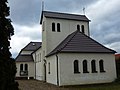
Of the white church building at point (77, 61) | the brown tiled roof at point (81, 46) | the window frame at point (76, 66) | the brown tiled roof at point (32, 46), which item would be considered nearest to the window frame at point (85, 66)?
the white church building at point (77, 61)

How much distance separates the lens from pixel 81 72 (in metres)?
23.0

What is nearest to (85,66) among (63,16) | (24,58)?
(63,16)

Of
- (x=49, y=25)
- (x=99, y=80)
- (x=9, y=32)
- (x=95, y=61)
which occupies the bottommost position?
(x=99, y=80)

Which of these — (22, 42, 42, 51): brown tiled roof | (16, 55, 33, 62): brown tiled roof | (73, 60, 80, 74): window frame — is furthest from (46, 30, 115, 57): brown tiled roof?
(22, 42, 42, 51): brown tiled roof

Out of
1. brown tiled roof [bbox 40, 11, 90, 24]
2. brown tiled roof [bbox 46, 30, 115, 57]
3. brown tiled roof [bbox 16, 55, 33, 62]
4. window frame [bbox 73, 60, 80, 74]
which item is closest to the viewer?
window frame [bbox 73, 60, 80, 74]

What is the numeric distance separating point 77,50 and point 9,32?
13.4m

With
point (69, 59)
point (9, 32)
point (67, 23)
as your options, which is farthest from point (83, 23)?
point (9, 32)

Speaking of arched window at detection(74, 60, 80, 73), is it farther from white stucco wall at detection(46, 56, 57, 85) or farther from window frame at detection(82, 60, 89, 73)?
white stucco wall at detection(46, 56, 57, 85)

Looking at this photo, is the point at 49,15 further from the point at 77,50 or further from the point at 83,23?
the point at 77,50

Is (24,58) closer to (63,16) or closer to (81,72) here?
(63,16)

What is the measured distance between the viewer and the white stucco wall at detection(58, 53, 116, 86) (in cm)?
2245

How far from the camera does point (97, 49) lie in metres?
24.3

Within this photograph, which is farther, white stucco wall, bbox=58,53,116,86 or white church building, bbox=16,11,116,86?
white church building, bbox=16,11,116,86

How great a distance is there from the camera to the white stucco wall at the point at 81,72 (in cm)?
2245
